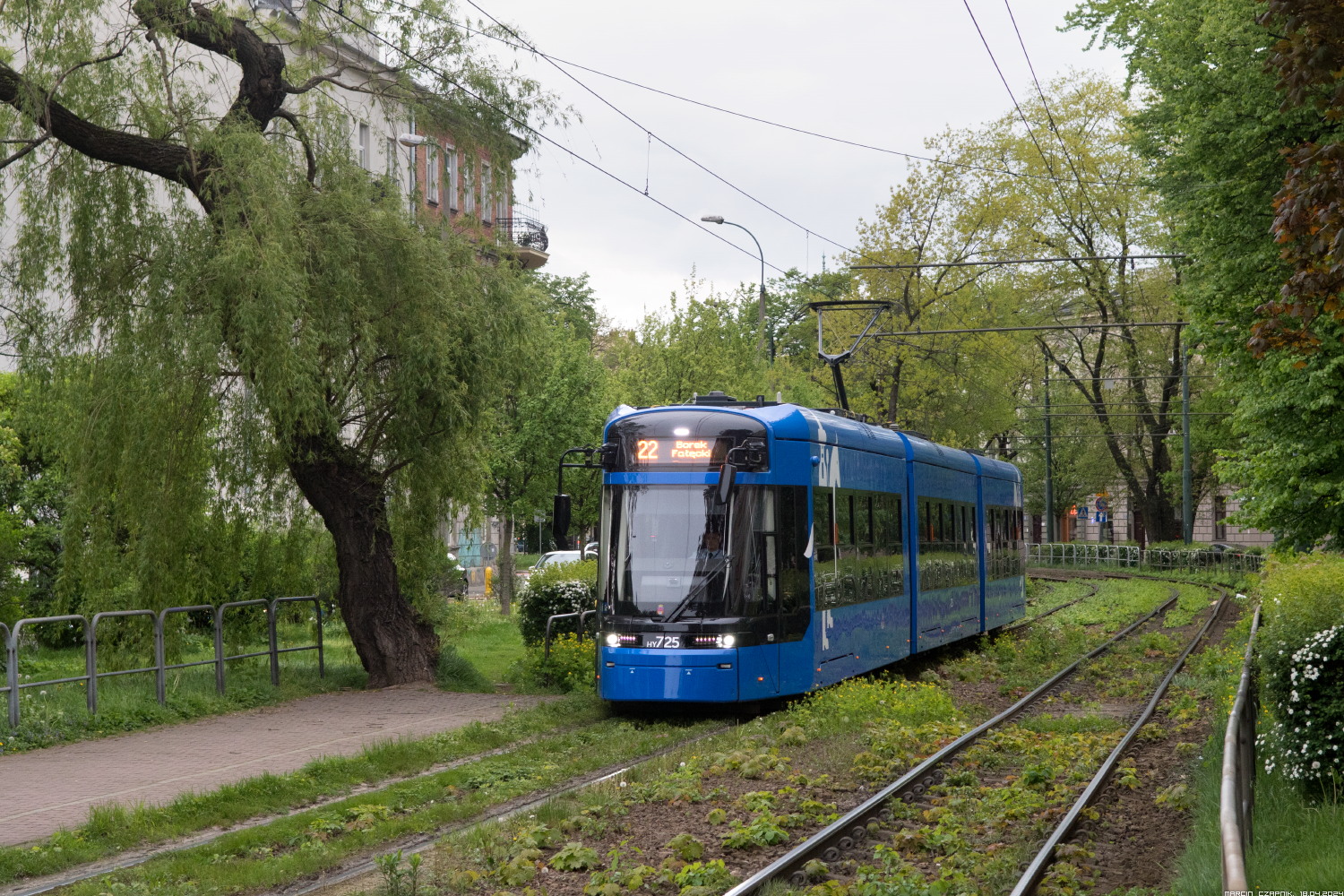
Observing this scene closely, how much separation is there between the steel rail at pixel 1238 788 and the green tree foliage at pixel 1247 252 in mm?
8883

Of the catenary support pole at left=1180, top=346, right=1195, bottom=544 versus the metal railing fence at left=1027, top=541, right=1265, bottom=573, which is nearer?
the catenary support pole at left=1180, top=346, right=1195, bottom=544

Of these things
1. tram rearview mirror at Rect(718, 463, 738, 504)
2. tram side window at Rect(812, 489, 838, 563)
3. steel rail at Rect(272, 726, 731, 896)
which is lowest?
steel rail at Rect(272, 726, 731, 896)

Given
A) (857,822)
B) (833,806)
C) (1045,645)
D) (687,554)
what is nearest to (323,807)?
(833,806)

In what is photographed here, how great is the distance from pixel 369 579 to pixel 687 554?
5113 mm

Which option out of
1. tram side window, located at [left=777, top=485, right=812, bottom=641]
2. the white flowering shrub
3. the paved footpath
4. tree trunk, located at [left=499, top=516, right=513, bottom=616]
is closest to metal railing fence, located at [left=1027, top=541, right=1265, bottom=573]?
tree trunk, located at [left=499, top=516, right=513, bottom=616]

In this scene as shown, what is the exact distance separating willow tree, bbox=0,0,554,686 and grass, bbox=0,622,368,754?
1.11 metres

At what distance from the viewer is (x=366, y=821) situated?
9070mm

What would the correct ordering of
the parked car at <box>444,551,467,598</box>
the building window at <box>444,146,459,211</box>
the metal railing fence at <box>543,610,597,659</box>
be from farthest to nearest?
1. the parked car at <box>444,551,467,598</box>
2. the metal railing fence at <box>543,610,597,659</box>
3. the building window at <box>444,146,459,211</box>

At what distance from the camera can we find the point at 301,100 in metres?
16.8

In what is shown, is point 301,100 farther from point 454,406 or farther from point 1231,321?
point 1231,321

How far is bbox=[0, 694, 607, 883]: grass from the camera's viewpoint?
8078 mm

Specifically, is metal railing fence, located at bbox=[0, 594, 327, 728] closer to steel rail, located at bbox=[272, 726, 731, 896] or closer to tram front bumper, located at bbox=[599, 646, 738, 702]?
tram front bumper, located at bbox=[599, 646, 738, 702]

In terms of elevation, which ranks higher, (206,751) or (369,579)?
(369,579)

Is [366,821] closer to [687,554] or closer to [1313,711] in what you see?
[687,554]
